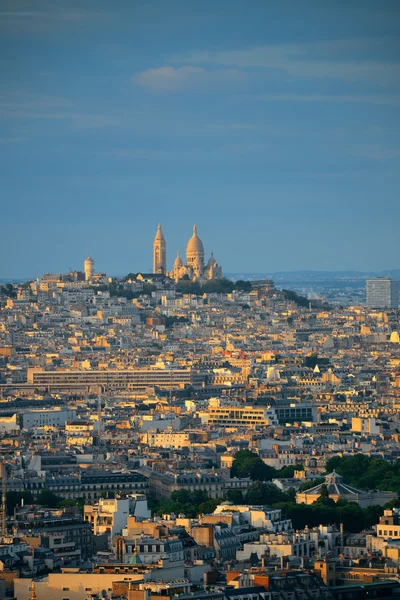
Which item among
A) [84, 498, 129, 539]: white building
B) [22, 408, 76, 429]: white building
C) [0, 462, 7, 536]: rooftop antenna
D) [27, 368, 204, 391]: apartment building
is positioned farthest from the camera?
[27, 368, 204, 391]: apartment building

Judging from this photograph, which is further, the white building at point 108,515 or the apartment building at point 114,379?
the apartment building at point 114,379

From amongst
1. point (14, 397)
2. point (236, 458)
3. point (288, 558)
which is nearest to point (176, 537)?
point (288, 558)

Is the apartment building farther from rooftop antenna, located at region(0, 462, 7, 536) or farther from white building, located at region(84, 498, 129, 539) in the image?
white building, located at region(84, 498, 129, 539)

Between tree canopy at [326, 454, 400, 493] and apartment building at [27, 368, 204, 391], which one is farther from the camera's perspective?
apartment building at [27, 368, 204, 391]

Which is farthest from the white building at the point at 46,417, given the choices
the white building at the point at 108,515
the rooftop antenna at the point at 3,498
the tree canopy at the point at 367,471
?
the white building at the point at 108,515

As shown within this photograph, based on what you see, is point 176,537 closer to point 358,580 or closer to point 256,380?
point 358,580

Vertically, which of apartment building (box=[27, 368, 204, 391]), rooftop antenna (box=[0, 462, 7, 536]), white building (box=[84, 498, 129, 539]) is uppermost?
apartment building (box=[27, 368, 204, 391])

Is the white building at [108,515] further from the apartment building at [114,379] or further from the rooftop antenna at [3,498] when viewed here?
the apartment building at [114,379]

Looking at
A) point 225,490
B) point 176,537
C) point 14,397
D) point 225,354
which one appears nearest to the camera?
point 176,537

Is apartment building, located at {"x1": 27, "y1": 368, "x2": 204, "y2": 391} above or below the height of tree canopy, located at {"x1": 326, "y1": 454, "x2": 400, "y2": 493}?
above

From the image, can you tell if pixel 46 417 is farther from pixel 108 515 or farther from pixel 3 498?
pixel 3 498

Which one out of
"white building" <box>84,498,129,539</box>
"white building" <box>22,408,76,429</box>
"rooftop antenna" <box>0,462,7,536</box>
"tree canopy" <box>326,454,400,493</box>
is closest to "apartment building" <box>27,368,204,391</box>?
"white building" <box>22,408,76,429</box>
